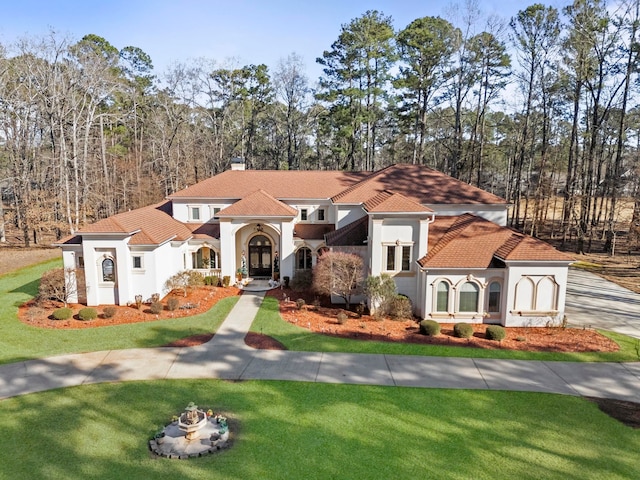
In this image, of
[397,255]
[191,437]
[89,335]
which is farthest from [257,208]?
[191,437]

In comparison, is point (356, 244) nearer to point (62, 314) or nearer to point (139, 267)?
point (139, 267)

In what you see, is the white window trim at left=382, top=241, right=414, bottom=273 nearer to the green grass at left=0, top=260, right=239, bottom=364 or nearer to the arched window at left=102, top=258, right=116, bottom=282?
the green grass at left=0, top=260, right=239, bottom=364

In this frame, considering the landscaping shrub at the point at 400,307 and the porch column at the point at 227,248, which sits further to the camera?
the porch column at the point at 227,248

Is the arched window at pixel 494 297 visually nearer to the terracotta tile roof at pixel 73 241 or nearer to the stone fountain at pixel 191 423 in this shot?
the stone fountain at pixel 191 423

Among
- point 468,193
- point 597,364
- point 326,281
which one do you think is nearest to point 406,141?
point 468,193

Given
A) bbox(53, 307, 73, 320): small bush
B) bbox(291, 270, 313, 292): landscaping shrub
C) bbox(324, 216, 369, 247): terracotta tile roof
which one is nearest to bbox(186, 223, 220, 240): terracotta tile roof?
bbox(291, 270, 313, 292): landscaping shrub

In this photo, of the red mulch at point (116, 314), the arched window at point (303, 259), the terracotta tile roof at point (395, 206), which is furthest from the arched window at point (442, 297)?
the red mulch at point (116, 314)

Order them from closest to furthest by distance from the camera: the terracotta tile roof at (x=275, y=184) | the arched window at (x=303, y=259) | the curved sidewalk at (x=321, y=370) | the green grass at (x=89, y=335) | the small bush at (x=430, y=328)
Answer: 1. the curved sidewalk at (x=321, y=370)
2. the green grass at (x=89, y=335)
3. the small bush at (x=430, y=328)
4. the arched window at (x=303, y=259)
5. the terracotta tile roof at (x=275, y=184)
